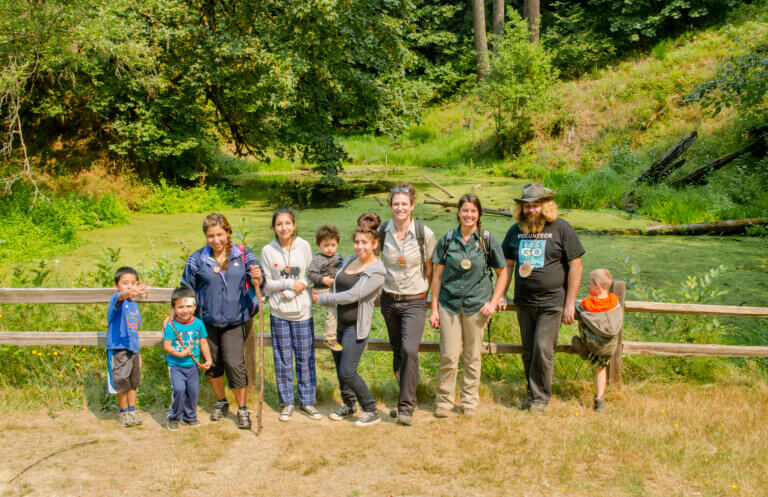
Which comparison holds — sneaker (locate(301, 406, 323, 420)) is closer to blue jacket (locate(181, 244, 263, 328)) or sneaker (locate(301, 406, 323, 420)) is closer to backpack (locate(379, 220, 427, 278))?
blue jacket (locate(181, 244, 263, 328))

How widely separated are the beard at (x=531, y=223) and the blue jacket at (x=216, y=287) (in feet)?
6.73

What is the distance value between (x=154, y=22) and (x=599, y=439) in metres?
12.9

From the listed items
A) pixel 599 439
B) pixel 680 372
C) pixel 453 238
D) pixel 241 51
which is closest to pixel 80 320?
pixel 453 238

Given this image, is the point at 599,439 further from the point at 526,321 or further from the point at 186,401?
the point at 186,401

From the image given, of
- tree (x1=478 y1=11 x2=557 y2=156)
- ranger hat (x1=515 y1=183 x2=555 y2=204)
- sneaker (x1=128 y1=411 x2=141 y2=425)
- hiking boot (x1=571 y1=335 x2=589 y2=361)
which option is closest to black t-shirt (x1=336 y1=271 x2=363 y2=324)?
ranger hat (x1=515 y1=183 x2=555 y2=204)

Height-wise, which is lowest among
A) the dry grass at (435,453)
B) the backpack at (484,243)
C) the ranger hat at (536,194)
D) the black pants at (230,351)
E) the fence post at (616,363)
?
the dry grass at (435,453)

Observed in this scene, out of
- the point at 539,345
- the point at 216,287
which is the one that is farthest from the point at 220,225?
the point at 539,345

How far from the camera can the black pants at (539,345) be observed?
4.26 meters

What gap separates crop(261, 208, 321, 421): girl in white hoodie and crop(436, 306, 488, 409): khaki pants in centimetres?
98

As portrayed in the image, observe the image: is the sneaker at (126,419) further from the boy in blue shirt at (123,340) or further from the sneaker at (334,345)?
the sneaker at (334,345)

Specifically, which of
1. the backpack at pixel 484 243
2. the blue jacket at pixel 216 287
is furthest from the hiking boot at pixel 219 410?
the backpack at pixel 484 243

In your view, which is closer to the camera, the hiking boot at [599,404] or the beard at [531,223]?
the beard at [531,223]

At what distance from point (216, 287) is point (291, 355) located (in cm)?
77

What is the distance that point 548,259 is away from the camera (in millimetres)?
4207
